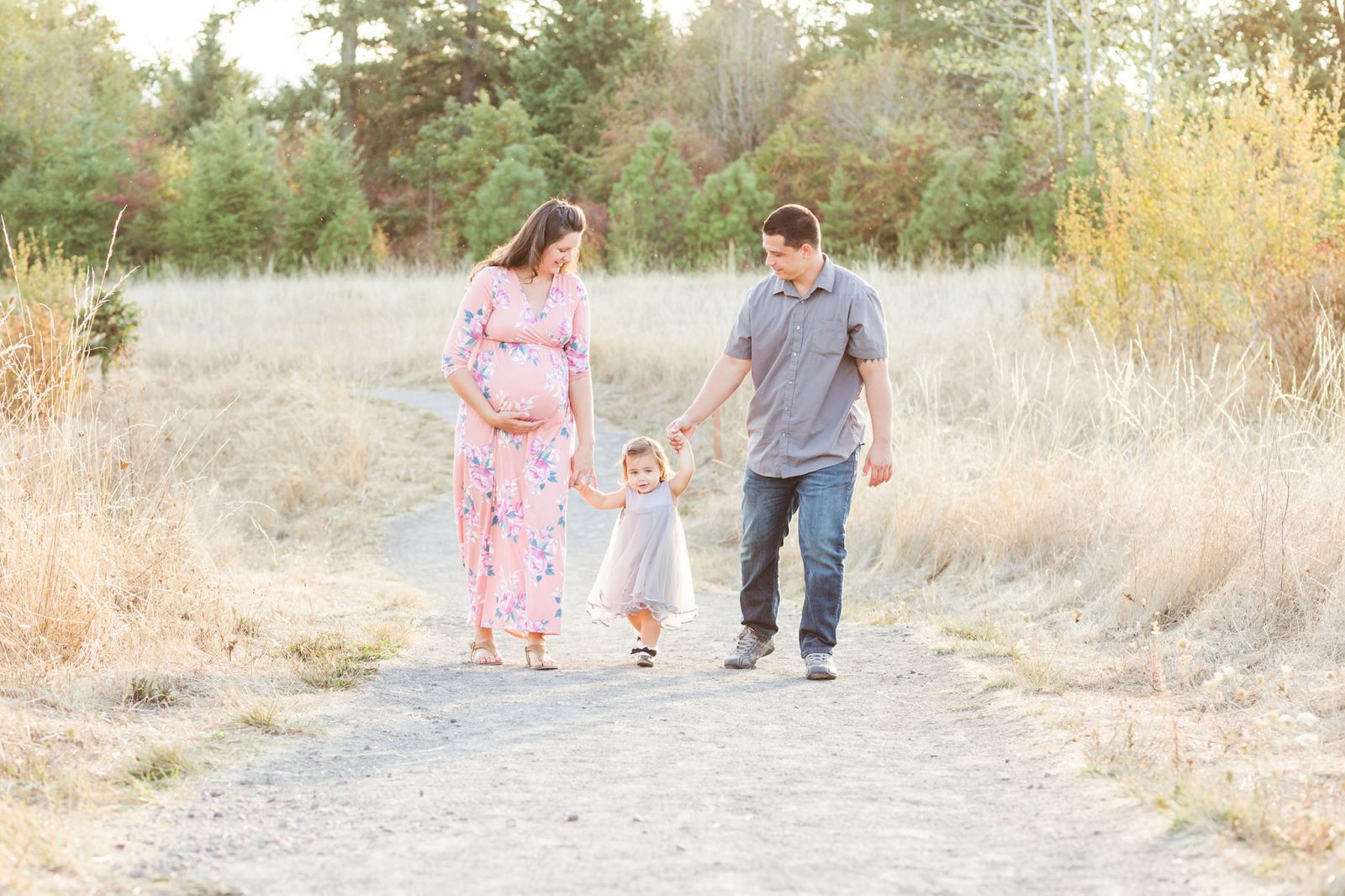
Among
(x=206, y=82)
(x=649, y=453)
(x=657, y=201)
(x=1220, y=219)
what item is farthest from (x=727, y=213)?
(x=649, y=453)

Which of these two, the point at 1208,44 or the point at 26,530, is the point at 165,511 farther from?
the point at 1208,44

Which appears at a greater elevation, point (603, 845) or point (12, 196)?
point (12, 196)

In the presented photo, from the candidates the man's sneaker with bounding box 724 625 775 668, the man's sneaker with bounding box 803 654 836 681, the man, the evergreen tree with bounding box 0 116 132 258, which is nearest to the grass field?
the man's sneaker with bounding box 803 654 836 681

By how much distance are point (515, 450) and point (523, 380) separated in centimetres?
28

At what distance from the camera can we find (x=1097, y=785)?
387cm

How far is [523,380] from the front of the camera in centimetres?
559

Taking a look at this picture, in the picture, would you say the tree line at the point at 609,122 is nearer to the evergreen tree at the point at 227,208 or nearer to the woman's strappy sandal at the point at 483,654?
the evergreen tree at the point at 227,208

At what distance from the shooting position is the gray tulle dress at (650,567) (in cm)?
580

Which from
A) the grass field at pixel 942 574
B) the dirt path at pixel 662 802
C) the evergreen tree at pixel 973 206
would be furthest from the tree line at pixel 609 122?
the dirt path at pixel 662 802

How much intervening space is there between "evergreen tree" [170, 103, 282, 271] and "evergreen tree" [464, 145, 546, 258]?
5.32 metres

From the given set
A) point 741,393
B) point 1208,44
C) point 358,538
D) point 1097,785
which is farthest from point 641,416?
point 1208,44

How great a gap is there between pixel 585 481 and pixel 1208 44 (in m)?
26.6

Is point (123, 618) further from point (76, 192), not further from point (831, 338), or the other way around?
point (76, 192)

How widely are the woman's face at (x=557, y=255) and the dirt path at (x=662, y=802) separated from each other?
1.58 metres
